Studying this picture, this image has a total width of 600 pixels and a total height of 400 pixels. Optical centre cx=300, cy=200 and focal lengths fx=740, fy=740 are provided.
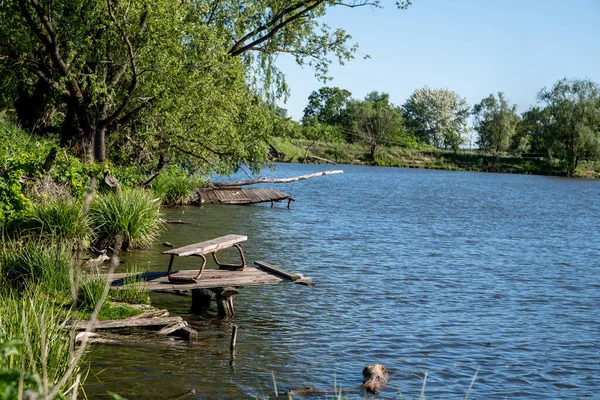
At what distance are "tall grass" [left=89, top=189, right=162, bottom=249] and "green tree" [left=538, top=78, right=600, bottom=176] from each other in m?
85.2

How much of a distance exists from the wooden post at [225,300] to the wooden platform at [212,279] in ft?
0.34

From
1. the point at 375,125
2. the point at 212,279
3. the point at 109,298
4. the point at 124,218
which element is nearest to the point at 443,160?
the point at 375,125

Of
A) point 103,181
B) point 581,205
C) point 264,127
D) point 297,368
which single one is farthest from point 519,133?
point 297,368

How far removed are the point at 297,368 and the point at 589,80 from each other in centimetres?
10102

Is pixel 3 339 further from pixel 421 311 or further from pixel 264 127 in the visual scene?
pixel 264 127

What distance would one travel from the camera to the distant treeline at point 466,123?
9875 cm

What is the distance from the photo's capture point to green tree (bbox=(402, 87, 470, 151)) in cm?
15262

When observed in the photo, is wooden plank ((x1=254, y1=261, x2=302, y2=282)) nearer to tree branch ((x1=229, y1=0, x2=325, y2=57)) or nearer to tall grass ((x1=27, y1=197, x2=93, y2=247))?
tall grass ((x1=27, y1=197, x2=93, y2=247))

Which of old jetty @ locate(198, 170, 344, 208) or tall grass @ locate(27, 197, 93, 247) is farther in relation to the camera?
old jetty @ locate(198, 170, 344, 208)

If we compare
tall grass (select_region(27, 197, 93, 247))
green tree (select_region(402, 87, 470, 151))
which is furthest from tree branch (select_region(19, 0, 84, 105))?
green tree (select_region(402, 87, 470, 151))

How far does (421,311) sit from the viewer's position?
15055 millimetres

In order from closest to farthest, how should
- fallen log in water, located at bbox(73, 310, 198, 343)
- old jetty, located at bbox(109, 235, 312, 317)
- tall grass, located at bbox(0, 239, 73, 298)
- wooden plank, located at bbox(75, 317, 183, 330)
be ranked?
wooden plank, located at bbox(75, 317, 183, 330) → fallen log in water, located at bbox(73, 310, 198, 343) → tall grass, located at bbox(0, 239, 73, 298) → old jetty, located at bbox(109, 235, 312, 317)

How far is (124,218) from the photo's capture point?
18.7 meters

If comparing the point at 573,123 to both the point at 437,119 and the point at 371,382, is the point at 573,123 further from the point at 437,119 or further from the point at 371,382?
the point at 371,382
